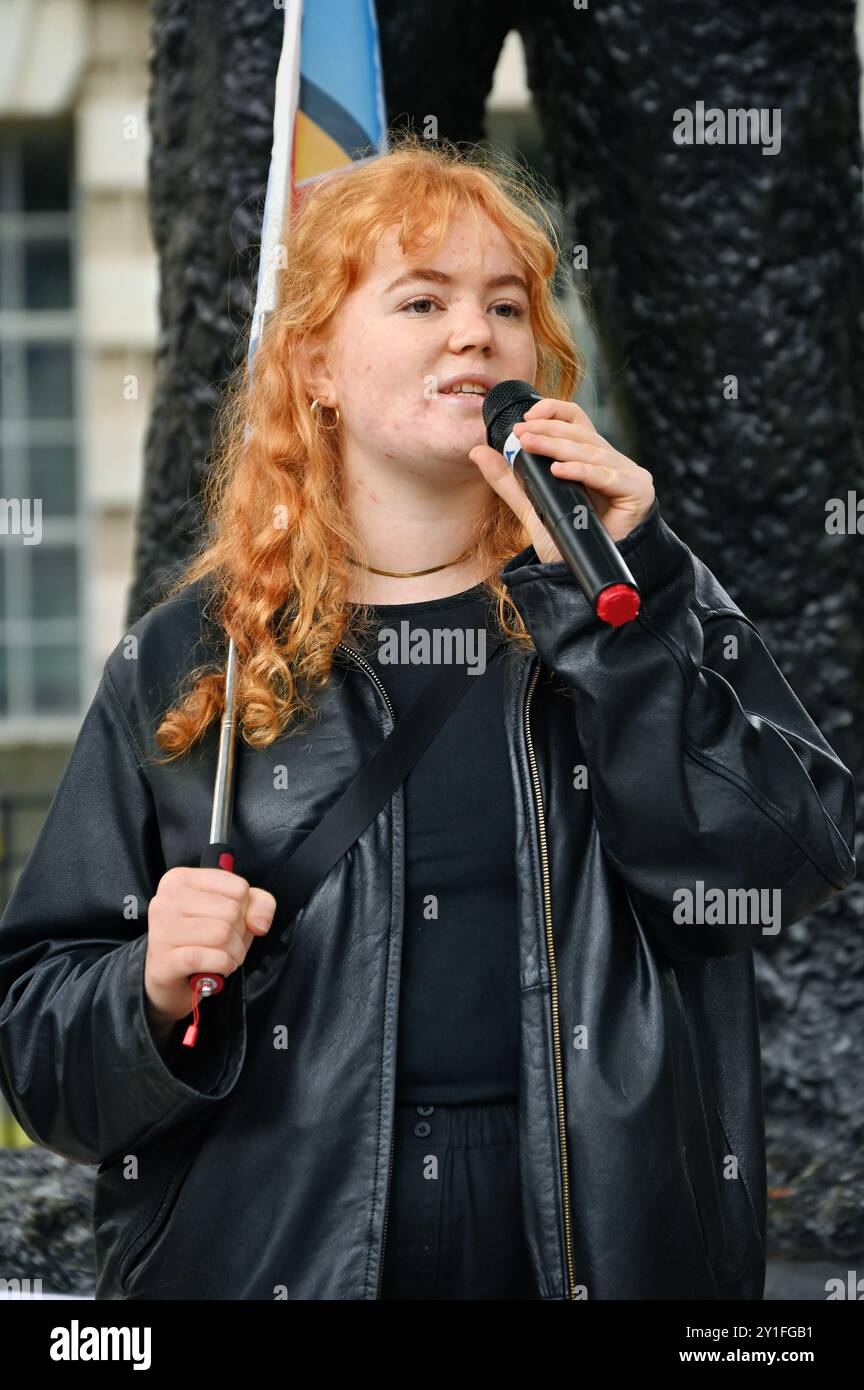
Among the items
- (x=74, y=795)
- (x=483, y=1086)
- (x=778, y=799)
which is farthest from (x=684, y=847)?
(x=74, y=795)

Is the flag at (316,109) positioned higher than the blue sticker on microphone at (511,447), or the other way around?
the flag at (316,109)

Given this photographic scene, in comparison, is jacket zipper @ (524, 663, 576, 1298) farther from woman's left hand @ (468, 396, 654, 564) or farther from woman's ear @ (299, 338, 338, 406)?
woman's ear @ (299, 338, 338, 406)

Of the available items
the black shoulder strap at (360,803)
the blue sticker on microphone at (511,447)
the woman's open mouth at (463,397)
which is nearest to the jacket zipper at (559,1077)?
the black shoulder strap at (360,803)

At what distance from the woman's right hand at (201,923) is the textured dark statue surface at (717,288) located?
2090 millimetres

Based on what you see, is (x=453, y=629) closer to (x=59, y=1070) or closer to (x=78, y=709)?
(x=59, y=1070)

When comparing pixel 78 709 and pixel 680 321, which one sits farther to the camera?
pixel 78 709

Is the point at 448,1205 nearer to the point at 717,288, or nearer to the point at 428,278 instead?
the point at 428,278

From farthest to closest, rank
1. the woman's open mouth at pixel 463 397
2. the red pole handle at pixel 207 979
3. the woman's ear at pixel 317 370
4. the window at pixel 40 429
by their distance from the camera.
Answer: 1. the window at pixel 40 429
2. the woman's ear at pixel 317 370
3. the woman's open mouth at pixel 463 397
4. the red pole handle at pixel 207 979

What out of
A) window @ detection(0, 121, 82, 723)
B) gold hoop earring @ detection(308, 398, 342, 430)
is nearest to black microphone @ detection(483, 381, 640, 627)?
gold hoop earring @ detection(308, 398, 342, 430)

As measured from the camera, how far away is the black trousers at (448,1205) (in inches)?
82.0

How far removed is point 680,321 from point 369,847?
2.38m

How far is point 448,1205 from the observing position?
208 cm

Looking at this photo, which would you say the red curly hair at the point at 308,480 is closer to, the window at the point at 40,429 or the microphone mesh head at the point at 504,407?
the microphone mesh head at the point at 504,407

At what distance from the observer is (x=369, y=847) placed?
2145 mm
